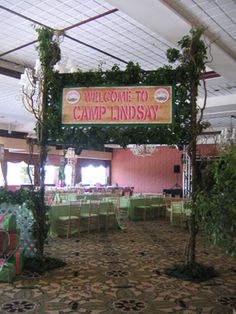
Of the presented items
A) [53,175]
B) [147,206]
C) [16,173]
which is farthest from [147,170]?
[147,206]

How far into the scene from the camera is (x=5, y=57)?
643 cm

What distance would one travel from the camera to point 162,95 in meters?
4.71

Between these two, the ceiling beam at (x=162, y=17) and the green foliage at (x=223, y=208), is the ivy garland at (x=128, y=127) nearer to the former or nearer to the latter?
the ceiling beam at (x=162, y=17)

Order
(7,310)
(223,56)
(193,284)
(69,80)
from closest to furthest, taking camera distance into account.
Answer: (7,310) < (193,284) < (69,80) < (223,56)

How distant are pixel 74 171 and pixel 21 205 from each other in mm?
14039

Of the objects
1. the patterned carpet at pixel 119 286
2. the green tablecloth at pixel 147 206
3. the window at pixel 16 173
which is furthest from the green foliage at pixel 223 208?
the window at pixel 16 173

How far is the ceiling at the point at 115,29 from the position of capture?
13.9 feet

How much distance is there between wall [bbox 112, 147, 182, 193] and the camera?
747 inches

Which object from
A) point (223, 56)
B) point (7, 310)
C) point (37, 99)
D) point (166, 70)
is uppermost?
point (223, 56)

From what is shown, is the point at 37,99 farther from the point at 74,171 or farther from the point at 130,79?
the point at 74,171

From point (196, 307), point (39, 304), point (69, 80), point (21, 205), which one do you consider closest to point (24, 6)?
point (69, 80)

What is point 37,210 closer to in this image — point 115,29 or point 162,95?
point 162,95

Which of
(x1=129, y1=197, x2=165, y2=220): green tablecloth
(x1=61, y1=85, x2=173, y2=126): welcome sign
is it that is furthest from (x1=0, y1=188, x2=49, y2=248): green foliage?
→ (x1=129, y1=197, x2=165, y2=220): green tablecloth

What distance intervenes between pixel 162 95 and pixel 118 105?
24.5 inches
